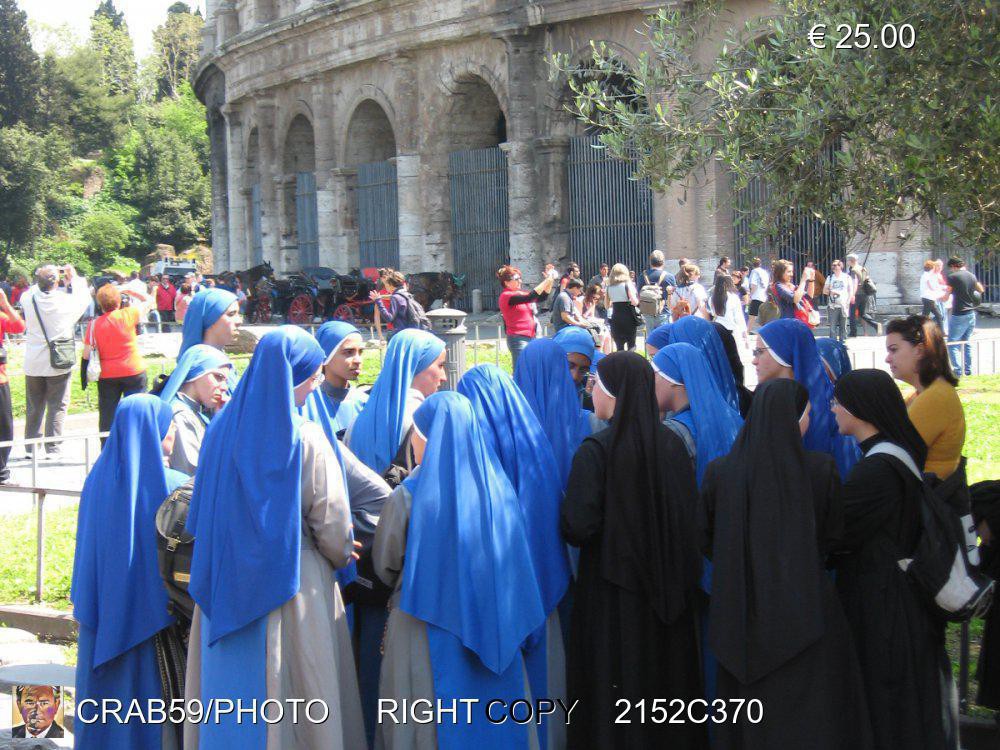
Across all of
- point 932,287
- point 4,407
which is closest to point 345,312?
point 932,287

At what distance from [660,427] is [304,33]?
26369 millimetres

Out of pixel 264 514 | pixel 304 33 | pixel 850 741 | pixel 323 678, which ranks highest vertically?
pixel 304 33

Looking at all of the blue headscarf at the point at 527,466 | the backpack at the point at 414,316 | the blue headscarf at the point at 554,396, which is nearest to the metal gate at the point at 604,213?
the backpack at the point at 414,316

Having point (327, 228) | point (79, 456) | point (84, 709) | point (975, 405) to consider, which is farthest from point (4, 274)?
point (84, 709)

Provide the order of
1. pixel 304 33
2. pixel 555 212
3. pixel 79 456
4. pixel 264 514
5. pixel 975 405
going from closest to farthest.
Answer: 1. pixel 264 514
2. pixel 79 456
3. pixel 975 405
4. pixel 555 212
5. pixel 304 33

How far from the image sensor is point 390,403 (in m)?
5.70

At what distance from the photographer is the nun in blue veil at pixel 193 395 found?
516 cm

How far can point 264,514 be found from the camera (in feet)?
13.5

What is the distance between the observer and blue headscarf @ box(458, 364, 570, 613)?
→ 4.63m

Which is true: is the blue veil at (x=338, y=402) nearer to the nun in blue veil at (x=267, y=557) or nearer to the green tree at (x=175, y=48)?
the nun in blue veil at (x=267, y=557)

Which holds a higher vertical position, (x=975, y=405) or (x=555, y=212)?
(x=555, y=212)

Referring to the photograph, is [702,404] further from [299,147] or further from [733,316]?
[299,147]

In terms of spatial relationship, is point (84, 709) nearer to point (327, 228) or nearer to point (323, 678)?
point (323, 678)

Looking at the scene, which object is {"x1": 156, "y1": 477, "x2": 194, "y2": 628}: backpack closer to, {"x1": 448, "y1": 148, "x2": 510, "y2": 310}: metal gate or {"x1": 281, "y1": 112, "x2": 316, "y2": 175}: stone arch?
{"x1": 448, "y1": 148, "x2": 510, "y2": 310}: metal gate
